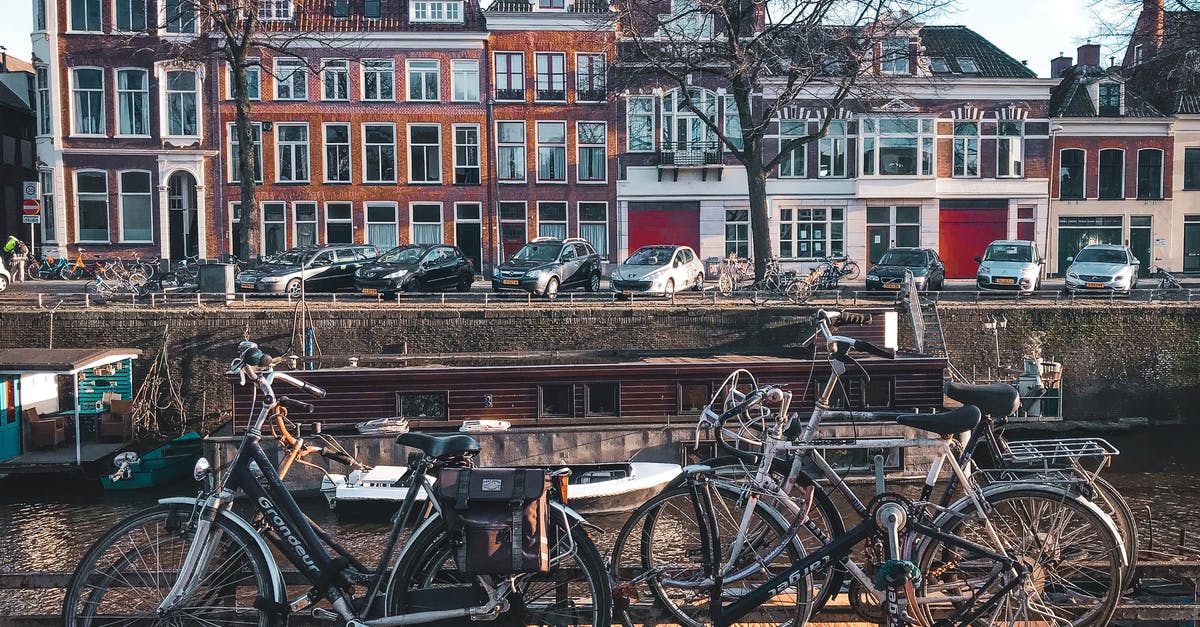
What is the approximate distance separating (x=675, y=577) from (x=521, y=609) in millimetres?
780

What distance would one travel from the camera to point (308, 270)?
24531 millimetres

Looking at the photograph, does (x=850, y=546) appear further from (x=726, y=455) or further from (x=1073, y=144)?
(x=1073, y=144)

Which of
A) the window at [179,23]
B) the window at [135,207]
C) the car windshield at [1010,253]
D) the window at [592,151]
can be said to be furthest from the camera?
the window at [592,151]

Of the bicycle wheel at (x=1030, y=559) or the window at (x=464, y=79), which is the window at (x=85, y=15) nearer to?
the window at (x=464, y=79)

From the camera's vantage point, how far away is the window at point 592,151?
35594 mm

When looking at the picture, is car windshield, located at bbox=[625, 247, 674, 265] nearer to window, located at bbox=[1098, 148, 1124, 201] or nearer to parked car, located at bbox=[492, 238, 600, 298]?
parked car, located at bbox=[492, 238, 600, 298]

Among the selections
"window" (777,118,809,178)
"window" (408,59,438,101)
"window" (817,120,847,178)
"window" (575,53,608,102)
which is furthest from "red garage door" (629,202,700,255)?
"window" (408,59,438,101)

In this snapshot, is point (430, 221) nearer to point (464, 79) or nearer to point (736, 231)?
point (464, 79)

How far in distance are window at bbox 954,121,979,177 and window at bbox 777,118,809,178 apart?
5375mm

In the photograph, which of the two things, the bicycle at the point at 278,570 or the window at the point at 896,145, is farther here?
the window at the point at 896,145

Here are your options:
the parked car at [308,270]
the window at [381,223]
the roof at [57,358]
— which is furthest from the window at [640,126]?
the roof at [57,358]

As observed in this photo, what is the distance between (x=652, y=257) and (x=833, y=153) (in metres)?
12.9

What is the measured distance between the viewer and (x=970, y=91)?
35.4 meters

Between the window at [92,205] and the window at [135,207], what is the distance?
0.57m
